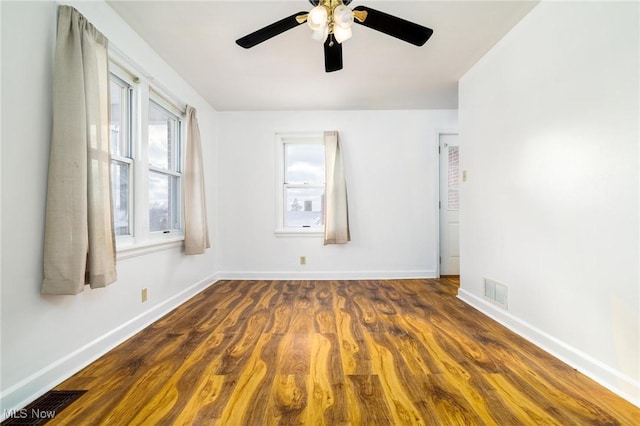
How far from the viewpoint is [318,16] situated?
1550 mm

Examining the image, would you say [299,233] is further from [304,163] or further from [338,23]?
[338,23]

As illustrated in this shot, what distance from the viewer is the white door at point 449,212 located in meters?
4.18

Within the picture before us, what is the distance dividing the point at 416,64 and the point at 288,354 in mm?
2791

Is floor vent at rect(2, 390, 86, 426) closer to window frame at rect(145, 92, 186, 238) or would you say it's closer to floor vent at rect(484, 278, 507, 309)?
window frame at rect(145, 92, 186, 238)

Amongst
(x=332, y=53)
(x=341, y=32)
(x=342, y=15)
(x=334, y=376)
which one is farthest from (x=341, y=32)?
(x=334, y=376)

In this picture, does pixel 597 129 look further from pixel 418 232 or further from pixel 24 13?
pixel 24 13

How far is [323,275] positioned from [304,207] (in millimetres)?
1025

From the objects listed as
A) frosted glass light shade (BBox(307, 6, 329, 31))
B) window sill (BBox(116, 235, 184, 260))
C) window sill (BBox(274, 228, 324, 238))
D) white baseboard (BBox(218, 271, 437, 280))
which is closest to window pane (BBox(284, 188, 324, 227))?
window sill (BBox(274, 228, 324, 238))

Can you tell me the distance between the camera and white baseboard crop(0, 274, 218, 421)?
4.37 ft

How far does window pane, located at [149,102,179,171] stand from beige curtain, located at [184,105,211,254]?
0.20 metres

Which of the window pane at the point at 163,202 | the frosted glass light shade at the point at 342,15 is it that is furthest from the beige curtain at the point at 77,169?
the frosted glass light shade at the point at 342,15

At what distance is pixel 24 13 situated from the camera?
55.0 inches

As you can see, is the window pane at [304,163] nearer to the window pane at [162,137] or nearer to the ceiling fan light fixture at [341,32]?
the window pane at [162,137]

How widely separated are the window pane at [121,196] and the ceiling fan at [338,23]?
4.50 feet
